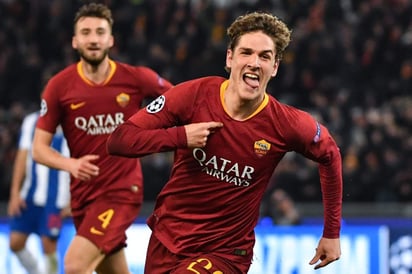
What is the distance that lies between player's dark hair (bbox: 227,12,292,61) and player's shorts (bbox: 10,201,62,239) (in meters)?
5.03

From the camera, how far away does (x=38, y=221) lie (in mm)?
10430

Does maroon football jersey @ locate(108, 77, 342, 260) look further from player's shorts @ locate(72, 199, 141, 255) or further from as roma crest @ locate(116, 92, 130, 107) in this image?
as roma crest @ locate(116, 92, 130, 107)

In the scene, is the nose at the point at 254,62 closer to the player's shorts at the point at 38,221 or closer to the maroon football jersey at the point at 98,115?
the maroon football jersey at the point at 98,115

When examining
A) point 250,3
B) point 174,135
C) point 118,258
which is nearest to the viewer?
point 174,135

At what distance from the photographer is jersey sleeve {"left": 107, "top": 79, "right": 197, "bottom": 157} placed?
554 centimetres

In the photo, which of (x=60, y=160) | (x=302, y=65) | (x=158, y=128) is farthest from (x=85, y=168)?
(x=302, y=65)

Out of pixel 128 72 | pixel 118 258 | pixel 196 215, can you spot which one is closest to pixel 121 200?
pixel 118 258

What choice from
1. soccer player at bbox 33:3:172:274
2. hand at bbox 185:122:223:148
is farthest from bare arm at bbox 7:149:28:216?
hand at bbox 185:122:223:148

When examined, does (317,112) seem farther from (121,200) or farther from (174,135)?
(174,135)

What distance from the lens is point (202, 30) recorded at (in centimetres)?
1848

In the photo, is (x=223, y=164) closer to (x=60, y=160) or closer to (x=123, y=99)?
(x=60, y=160)

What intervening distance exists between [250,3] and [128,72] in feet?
37.3

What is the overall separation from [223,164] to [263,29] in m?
0.81

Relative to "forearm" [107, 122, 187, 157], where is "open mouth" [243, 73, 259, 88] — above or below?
above
